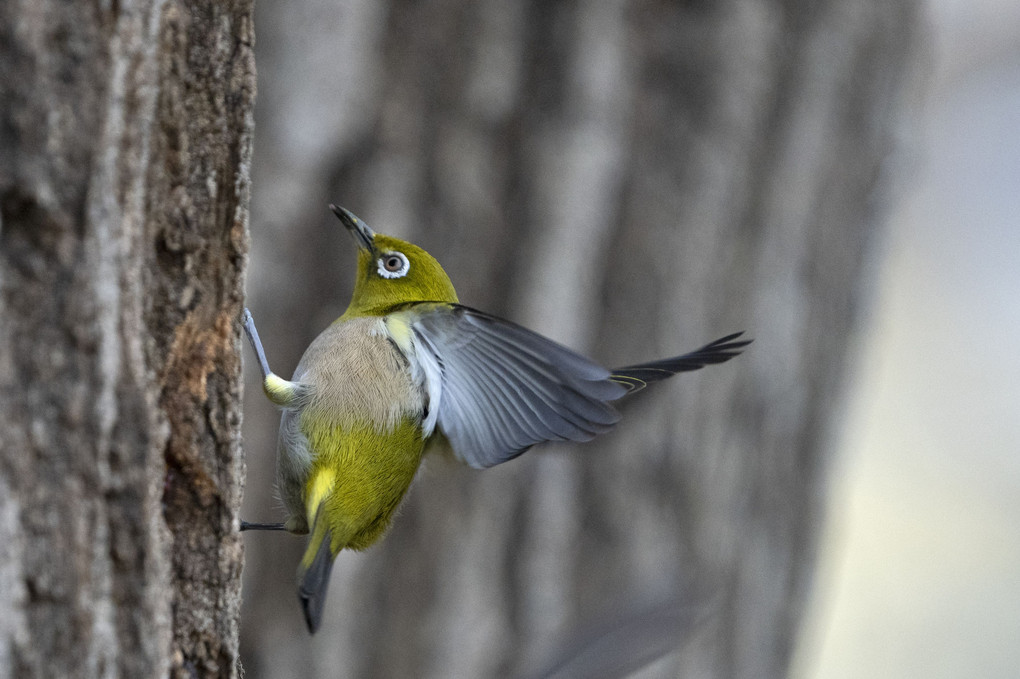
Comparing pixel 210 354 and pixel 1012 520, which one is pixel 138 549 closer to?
pixel 210 354

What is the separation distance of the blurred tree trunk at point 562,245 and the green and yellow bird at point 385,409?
93 cm

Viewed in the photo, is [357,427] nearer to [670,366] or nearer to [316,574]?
[316,574]

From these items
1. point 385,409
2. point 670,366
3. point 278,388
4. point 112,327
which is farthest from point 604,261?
point 112,327

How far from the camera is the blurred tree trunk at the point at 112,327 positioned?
107 cm

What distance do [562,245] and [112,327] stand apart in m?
2.07

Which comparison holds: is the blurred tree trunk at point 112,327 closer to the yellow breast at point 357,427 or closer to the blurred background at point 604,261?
the yellow breast at point 357,427

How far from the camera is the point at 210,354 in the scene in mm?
1406

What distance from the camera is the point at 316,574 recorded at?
183 centimetres

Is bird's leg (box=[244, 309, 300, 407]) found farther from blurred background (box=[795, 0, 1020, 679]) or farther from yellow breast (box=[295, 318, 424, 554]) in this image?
blurred background (box=[795, 0, 1020, 679])

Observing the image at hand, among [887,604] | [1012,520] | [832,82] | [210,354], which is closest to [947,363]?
[1012,520]

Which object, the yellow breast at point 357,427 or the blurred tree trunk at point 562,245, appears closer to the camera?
the yellow breast at point 357,427

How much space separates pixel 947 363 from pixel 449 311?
550 cm

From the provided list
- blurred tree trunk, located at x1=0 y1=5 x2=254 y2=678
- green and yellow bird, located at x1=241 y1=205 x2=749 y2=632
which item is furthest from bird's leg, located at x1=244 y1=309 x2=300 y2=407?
blurred tree trunk, located at x1=0 y1=5 x2=254 y2=678

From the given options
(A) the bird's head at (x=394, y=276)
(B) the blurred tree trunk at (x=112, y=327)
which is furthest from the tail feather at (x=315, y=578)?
(A) the bird's head at (x=394, y=276)
